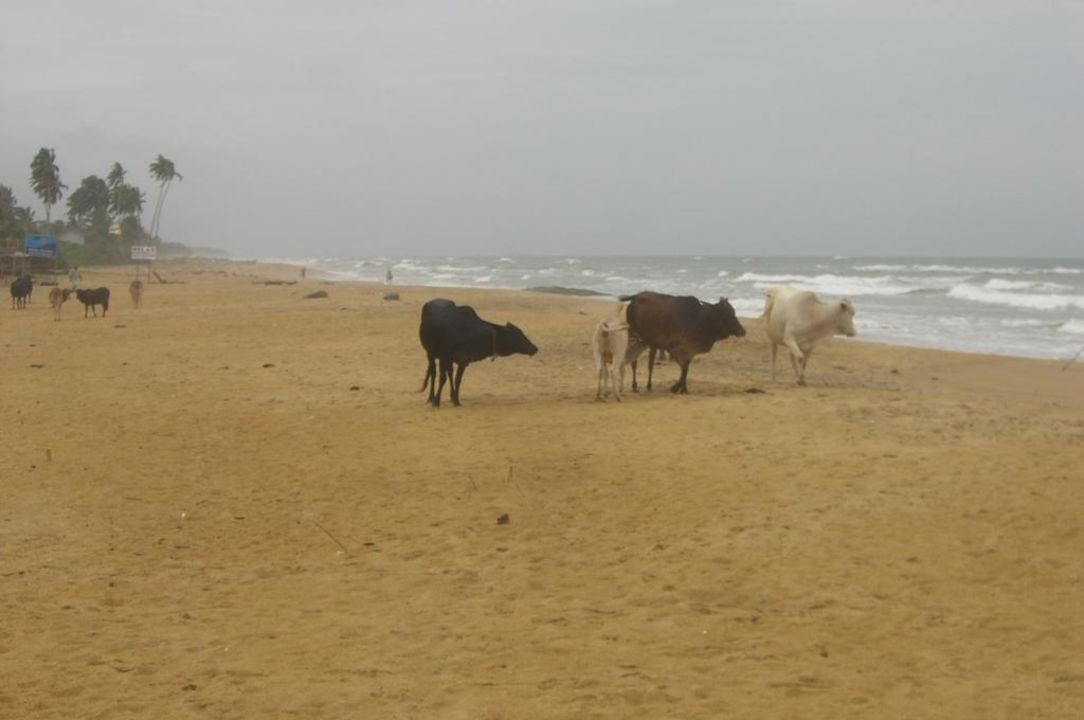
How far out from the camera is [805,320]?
16703mm

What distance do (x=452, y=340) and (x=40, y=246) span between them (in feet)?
160

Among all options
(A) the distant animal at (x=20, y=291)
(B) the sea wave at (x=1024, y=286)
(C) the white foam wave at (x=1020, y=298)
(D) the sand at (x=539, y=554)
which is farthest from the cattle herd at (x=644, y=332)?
(B) the sea wave at (x=1024, y=286)

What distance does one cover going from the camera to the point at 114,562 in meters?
8.26

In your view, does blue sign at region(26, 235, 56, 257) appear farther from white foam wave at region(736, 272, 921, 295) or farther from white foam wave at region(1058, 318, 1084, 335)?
white foam wave at region(1058, 318, 1084, 335)

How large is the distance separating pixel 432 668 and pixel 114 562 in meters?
3.32

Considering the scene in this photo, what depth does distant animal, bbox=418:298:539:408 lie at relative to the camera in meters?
14.6

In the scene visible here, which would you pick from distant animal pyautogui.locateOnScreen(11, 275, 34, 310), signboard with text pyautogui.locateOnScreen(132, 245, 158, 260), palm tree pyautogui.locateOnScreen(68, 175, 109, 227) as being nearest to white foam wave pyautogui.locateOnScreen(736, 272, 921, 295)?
signboard with text pyautogui.locateOnScreen(132, 245, 158, 260)

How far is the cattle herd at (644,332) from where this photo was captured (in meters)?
14.7

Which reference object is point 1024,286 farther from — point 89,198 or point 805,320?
point 89,198

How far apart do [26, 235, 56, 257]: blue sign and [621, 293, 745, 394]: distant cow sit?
47.1m

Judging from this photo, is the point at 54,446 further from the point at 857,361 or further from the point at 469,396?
the point at 857,361

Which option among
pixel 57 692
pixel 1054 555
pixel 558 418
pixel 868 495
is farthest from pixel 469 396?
pixel 57 692

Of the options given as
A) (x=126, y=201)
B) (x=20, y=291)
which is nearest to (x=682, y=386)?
(x=20, y=291)

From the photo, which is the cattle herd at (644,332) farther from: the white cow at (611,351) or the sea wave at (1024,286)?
the sea wave at (1024,286)
